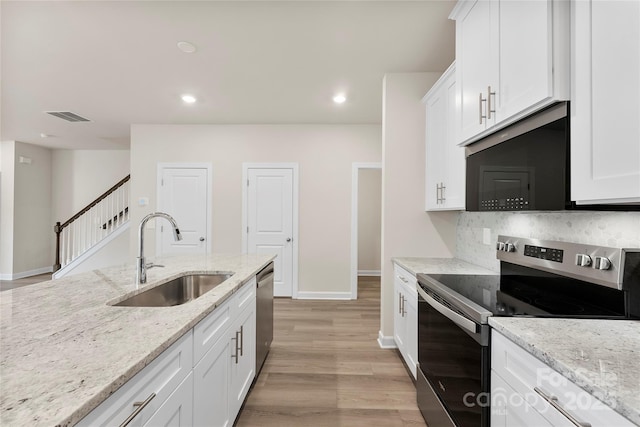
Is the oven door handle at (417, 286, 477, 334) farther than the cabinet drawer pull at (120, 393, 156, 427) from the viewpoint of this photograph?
Yes

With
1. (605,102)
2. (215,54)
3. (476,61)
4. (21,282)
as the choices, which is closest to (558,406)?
(605,102)

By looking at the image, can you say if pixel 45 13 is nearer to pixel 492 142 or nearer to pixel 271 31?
pixel 271 31

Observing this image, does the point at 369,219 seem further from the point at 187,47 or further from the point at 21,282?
the point at 21,282

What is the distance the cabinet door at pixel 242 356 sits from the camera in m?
1.66

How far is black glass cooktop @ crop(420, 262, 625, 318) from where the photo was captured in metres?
1.19

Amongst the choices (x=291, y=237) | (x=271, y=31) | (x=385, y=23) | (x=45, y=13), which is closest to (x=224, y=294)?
(x=271, y=31)

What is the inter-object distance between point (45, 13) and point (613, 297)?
3762 millimetres

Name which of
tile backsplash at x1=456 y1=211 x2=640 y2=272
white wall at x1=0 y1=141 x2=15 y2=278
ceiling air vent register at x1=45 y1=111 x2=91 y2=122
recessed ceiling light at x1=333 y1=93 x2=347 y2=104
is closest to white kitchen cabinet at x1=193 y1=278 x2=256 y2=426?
tile backsplash at x1=456 y1=211 x2=640 y2=272

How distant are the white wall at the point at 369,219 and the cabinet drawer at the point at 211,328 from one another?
5.02 meters

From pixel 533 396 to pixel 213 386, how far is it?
1.25 m

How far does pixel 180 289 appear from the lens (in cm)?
196

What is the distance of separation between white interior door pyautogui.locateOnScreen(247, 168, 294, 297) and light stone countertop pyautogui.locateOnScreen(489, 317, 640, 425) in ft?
12.2

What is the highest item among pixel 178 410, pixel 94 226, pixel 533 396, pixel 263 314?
pixel 94 226

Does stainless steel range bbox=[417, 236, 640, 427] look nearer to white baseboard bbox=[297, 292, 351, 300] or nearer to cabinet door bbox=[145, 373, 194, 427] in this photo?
cabinet door bbox=[145, 373, 194, 427]
